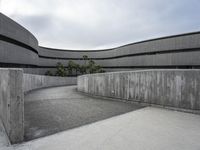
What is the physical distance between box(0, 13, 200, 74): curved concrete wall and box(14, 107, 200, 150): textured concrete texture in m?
15.6

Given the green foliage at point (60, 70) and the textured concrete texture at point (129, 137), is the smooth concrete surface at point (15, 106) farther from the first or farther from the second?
the green foliage at point (60, 70)

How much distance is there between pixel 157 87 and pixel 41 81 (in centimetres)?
1514

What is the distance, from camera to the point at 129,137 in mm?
3838

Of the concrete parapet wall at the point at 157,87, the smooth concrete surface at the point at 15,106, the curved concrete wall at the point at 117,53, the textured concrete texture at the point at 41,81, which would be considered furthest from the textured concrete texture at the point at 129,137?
the curved concrete wall at the point at 117,53

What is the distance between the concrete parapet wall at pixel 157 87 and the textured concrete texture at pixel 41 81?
6912 millimetres

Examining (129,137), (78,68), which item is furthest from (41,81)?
(129,137)

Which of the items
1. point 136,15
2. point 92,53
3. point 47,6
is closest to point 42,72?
point 92,53

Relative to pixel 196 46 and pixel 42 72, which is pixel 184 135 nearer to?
pixel 196 46

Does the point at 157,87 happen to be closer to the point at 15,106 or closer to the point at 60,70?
the point at 15,106

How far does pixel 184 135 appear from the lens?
398 cm

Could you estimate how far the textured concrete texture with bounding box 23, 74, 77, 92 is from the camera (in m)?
13.7

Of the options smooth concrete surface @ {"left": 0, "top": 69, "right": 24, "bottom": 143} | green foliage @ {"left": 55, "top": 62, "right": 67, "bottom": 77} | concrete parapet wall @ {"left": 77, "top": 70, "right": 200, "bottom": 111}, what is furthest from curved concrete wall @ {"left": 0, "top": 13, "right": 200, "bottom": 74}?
smooth concrete surface @ {"left": 0, "top": 69, "right": 24, "bottom": 143}

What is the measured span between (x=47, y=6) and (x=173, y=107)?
12.3m

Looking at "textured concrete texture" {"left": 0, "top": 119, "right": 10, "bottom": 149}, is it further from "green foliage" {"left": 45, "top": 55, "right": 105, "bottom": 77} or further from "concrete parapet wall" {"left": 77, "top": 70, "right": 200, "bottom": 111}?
"green foliage" {"left": 45, "top": 55, "right": 105, "bottom": 77}
